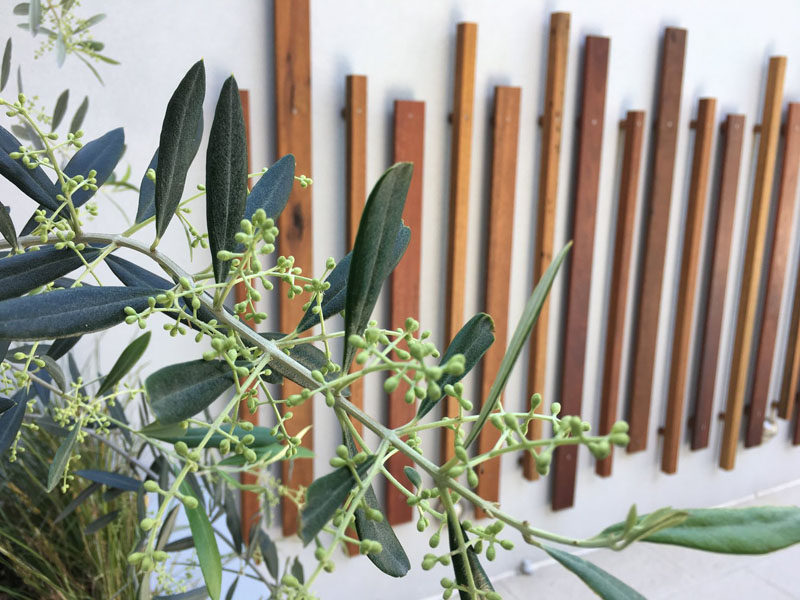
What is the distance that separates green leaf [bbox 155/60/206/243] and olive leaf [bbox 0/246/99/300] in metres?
0.06

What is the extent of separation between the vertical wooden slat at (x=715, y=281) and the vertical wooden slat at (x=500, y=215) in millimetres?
1004

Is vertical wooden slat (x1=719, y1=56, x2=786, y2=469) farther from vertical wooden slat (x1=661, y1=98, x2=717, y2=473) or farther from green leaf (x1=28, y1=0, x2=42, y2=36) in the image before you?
green leaf (x1=28, y1=0, x2=42, y2=36)

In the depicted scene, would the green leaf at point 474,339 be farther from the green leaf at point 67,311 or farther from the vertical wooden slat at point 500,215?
the vertical wooden slat at point 500,215

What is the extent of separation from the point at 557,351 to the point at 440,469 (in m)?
2.30

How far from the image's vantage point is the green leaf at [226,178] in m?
0.40

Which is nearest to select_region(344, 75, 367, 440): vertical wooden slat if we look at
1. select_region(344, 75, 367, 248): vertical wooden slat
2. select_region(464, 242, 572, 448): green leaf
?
select_region(344, 75, 367, 248): vertical wooden slat

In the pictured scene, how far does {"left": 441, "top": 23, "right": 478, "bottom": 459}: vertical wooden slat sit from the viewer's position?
6.57 feet

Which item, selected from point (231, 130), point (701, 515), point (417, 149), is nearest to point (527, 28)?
point (417, 149)

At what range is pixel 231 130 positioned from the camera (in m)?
0.40

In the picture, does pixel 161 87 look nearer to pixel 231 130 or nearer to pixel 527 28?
pixel 527 28

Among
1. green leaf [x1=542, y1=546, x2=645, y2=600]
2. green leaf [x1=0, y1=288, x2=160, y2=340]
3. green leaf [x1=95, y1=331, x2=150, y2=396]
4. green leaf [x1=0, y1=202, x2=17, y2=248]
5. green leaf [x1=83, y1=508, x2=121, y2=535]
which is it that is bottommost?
green leaf [x1=83, y1=508, x2=121, y2=535]

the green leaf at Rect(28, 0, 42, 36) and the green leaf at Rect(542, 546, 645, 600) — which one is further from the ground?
the green leaf at Rect(28, 0, 42, 36)

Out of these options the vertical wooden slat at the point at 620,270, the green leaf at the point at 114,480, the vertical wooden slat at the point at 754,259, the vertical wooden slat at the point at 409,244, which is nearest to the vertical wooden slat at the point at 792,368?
the vertical wooden slat at the point at 754,259

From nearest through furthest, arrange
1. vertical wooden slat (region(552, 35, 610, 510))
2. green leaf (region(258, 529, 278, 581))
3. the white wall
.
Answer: green leaf (region(258, 529, 278, 581)), the white wall, vertical wooden slat (region(552, 35, 610, 510))
